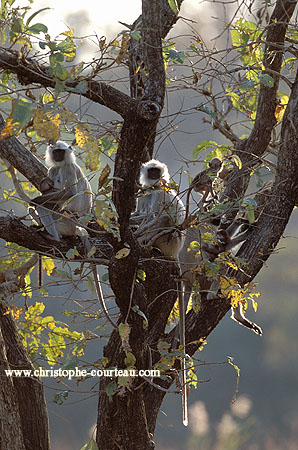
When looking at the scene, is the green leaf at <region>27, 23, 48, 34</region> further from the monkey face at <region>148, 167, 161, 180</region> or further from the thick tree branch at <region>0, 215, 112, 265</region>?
the monkey face at <region>148, 167, 161, 180</region>

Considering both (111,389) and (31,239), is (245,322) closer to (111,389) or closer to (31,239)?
(111,389)

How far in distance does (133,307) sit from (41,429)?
1.43 meters

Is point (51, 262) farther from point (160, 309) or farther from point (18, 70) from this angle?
point (18, 70)

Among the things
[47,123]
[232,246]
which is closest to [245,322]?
[232,246]

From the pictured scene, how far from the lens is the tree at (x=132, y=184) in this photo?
2.66 metres

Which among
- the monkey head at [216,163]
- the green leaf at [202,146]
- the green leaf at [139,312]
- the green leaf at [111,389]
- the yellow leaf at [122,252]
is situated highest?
the green leaf at [202,146]

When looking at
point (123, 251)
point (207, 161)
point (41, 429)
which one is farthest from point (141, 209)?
point (123, 251)

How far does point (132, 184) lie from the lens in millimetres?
2797

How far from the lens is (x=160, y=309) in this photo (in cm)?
427

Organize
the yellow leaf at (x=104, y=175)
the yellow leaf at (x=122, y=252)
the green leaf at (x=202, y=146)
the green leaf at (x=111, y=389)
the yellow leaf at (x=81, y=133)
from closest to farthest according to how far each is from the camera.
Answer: the yellow leaf at (x=81, y=133) → the yellow leaf at (x=104, y=175) → the yellow leaf at (x=122, y=252) → the green leaf at (x=111, y=389) → the green leaf at (x=202, y=146)

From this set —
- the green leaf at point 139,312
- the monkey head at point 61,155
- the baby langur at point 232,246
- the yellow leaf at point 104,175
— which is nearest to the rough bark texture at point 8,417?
the green leaf at point 139,312

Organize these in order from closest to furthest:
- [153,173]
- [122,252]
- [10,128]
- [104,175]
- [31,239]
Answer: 1. [10,128]
2. [104,175]
3. [122,252]
4. [31,239]
5. [153,173]

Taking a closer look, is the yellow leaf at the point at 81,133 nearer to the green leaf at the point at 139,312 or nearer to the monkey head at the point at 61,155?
the green leaf at the point at 139,312

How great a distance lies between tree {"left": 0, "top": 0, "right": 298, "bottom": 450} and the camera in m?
2.66
